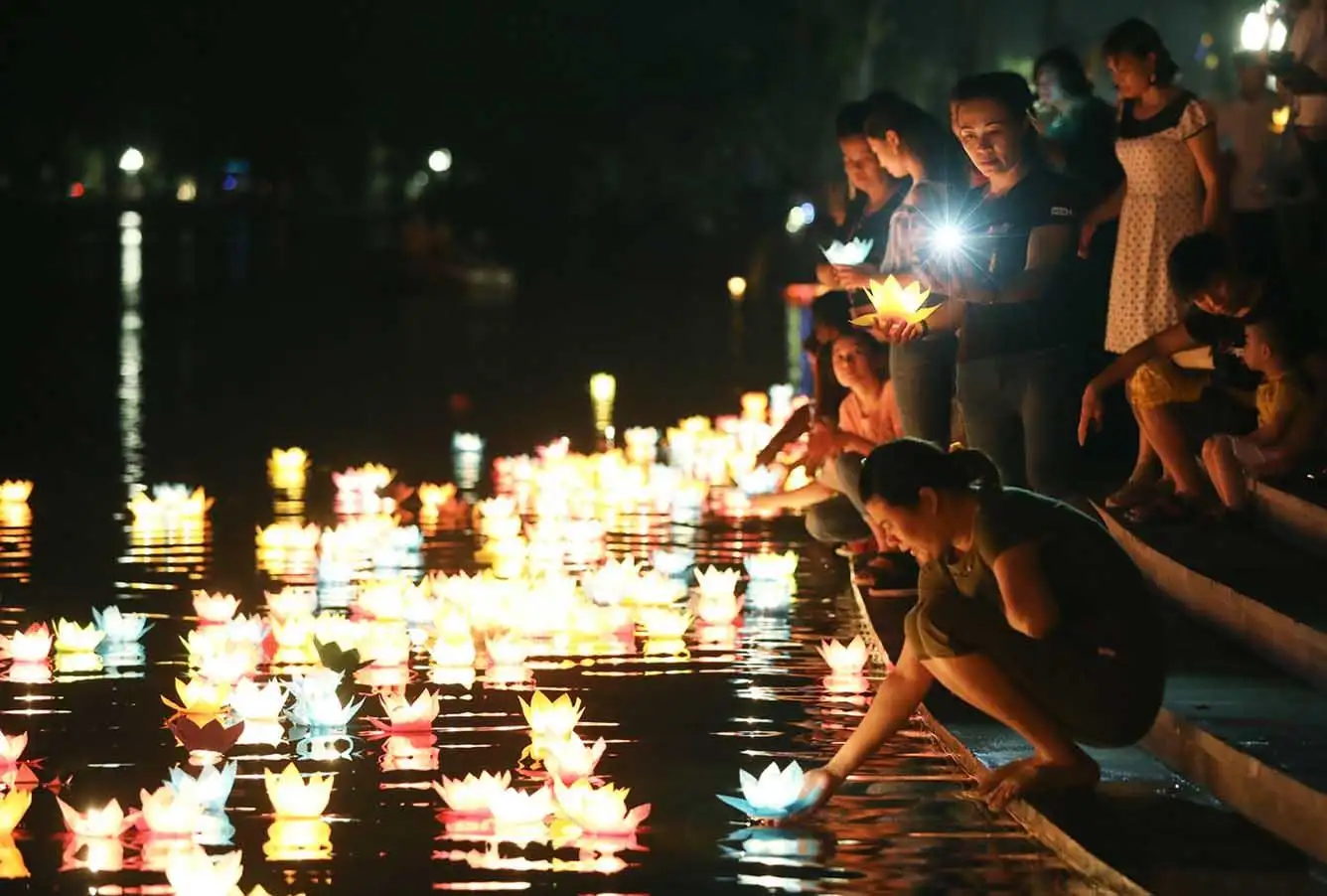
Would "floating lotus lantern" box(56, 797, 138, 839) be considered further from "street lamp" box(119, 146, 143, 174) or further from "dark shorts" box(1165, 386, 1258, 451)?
"street lamp" box(119, 146, 143, 174)

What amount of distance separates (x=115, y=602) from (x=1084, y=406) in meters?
4.00

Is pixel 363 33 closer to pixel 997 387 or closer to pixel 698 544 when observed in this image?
pixel 698 544

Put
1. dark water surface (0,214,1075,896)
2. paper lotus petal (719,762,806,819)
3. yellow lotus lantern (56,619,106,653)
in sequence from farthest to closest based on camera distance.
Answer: yellow lotus lantern (56,619,106,653) < paper lotus petal (719,762,806,819) < dark water surface (0,214,1075,896)

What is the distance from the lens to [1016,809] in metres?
6.22

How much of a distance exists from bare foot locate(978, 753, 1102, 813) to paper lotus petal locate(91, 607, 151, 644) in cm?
371

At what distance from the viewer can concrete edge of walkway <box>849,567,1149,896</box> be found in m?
5.54

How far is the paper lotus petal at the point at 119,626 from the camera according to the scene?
28.5 ft

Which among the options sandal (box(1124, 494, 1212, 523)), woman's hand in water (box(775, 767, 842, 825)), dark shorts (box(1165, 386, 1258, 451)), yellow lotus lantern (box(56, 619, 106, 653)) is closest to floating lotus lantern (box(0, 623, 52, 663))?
yellow lotus lantern (box(56, 619, 106, 653))

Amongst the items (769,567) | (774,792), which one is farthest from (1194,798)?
(769,567)

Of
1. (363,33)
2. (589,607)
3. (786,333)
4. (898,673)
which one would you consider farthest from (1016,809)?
(363,33)

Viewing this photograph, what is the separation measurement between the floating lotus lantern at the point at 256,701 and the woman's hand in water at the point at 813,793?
1859 millimetres

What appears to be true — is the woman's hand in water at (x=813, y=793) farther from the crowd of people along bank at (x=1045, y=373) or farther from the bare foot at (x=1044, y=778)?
the bare foot at (x=1044, y=778)

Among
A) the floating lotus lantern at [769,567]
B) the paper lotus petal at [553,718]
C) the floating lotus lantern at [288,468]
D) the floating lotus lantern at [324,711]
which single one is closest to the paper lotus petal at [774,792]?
the paper lotus petal at [553,718]

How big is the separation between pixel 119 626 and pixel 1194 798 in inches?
163
